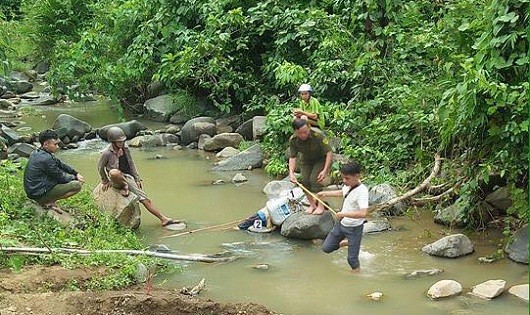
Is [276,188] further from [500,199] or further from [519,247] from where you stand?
[519,247]

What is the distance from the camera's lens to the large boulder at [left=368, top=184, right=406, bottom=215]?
1009 centimetres

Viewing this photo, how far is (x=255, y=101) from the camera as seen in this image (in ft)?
52.2

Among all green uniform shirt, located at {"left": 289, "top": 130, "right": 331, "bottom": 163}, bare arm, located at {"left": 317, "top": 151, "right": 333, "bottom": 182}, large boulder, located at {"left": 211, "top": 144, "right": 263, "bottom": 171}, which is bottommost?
large boulder, located at {"left": 211, "top": 144, "right": 263, "bottom": 171}

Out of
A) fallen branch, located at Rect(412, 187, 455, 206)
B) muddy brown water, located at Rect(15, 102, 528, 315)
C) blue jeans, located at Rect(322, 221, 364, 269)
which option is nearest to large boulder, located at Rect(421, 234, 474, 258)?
muddy brown water, located at Rect(15, 102, 528, 315)

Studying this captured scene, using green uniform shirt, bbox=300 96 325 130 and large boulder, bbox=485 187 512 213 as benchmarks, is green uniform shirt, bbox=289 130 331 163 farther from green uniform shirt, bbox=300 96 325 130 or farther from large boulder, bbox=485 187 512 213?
large boulder, bbox=485 187 512 213

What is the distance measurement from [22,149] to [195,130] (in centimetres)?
361

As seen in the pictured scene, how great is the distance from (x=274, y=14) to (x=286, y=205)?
7.37 m

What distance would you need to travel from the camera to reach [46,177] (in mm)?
8734

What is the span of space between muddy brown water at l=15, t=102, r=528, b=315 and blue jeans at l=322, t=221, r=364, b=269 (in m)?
0.24

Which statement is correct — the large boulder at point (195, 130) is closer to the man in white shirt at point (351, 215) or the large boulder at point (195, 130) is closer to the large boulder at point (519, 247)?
the man in white shirt at point (351, 215)

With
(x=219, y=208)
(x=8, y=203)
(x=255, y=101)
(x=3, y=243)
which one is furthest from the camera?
(x=255, y=101)

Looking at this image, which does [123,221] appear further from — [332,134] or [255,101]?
[255,101]

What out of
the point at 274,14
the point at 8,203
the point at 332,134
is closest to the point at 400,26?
the point at 332,134

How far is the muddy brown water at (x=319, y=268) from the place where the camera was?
711 cm
